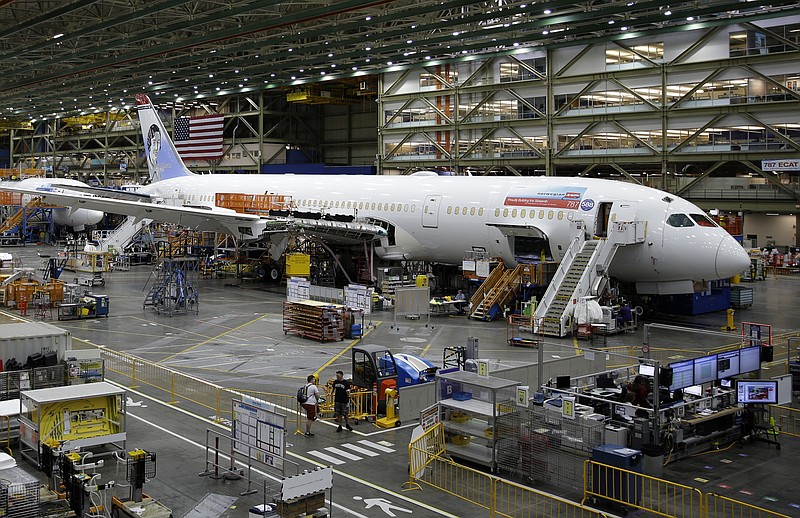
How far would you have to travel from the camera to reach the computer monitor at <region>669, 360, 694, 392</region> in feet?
58.0

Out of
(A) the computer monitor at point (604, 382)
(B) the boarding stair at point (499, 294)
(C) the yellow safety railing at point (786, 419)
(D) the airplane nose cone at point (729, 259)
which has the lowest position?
(C) the yellow safety railing at point (786, 419)

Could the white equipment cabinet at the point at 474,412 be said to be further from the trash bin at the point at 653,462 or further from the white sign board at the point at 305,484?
the white sign board at the point at 305,484

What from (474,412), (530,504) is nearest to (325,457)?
(474,412)

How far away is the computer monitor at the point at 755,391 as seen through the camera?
60.0 ft

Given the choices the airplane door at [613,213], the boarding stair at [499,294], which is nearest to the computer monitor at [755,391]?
the airplane door at [613,213]

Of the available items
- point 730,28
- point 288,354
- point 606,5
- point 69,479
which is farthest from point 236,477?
point 730,28

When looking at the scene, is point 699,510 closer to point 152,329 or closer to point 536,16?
point 152,329

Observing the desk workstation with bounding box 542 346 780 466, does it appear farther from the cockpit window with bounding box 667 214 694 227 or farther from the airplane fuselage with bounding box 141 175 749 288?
the cockpit window with bounding box 667 214 694 227

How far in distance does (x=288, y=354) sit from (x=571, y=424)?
1352cm

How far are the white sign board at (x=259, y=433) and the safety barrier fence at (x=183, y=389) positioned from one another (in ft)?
8.52

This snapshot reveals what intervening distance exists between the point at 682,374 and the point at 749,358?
3144 mm

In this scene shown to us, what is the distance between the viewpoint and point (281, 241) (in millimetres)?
43906

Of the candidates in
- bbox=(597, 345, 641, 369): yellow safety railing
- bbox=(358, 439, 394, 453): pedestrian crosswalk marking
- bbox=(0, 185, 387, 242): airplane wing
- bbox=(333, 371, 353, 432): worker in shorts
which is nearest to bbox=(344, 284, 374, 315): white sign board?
bbox=(0, 185, 387, 242): airplane wing

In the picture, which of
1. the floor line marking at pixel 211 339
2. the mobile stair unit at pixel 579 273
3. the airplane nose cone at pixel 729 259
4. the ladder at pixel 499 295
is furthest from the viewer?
the ladder at pixel 499 295
